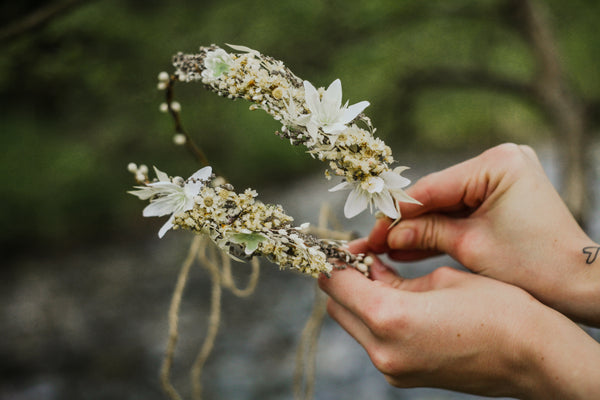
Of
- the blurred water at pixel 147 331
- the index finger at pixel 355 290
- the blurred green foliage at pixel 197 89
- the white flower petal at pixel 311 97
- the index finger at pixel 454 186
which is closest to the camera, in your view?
the white flower petal at pixel 311 97

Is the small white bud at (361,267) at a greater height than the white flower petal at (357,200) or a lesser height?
lesser

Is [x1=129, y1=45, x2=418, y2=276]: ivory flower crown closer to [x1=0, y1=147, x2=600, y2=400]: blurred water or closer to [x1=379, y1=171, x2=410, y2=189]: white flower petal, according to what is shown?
[x1=379, y1=171, x2=410, y2=189]: white flower petal

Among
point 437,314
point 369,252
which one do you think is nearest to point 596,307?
point 437,314

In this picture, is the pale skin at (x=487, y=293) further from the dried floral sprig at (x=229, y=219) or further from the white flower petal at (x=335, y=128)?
the white flower petal at (x=335, y=128)

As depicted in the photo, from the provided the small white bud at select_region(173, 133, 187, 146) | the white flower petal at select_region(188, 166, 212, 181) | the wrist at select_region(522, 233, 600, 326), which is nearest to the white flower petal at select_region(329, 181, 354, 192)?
the white flower petal at select_region(188, 166, 212, 181)

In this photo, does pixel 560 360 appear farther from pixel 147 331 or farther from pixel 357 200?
pixel 147 331

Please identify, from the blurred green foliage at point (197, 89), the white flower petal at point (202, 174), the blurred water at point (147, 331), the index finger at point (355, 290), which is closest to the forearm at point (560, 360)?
the index finger at point (355, 290)
